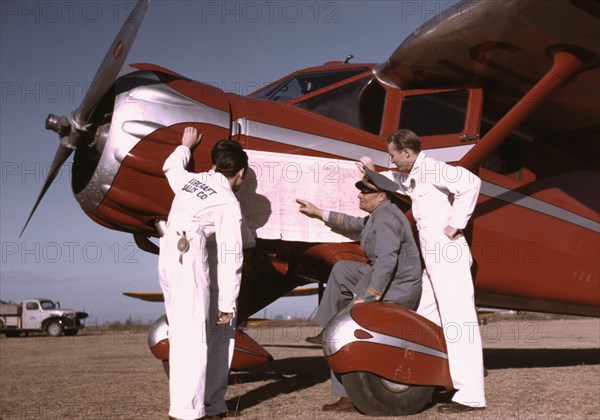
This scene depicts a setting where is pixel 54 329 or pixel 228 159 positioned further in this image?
pixel 54 329

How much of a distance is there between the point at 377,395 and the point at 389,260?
0.93m

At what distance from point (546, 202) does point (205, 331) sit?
3888 millimetres

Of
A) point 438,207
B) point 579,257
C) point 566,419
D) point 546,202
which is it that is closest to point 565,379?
point 579,257

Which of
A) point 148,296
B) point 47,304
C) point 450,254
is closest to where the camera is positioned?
point 450,254

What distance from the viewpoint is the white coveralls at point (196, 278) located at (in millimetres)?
3744

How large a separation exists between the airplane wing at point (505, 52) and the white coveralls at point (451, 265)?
1206 mm

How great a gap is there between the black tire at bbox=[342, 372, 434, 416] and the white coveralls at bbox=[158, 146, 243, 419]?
0.93 metres

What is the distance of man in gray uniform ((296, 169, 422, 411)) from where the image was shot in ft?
14.0

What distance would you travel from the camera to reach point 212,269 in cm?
421

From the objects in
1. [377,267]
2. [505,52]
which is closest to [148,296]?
[505,52]

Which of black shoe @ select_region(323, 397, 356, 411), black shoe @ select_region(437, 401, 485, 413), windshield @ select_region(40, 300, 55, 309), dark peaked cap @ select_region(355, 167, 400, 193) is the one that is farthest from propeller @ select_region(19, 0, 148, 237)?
windshield @ select_region(40, 300, 55, 309)

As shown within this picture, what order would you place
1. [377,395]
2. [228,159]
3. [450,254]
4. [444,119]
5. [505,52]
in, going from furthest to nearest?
[444,119], [505,52], [450,254], [228,159], [377,395]

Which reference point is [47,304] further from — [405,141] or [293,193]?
[405,141]

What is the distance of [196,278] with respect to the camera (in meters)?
3.86
